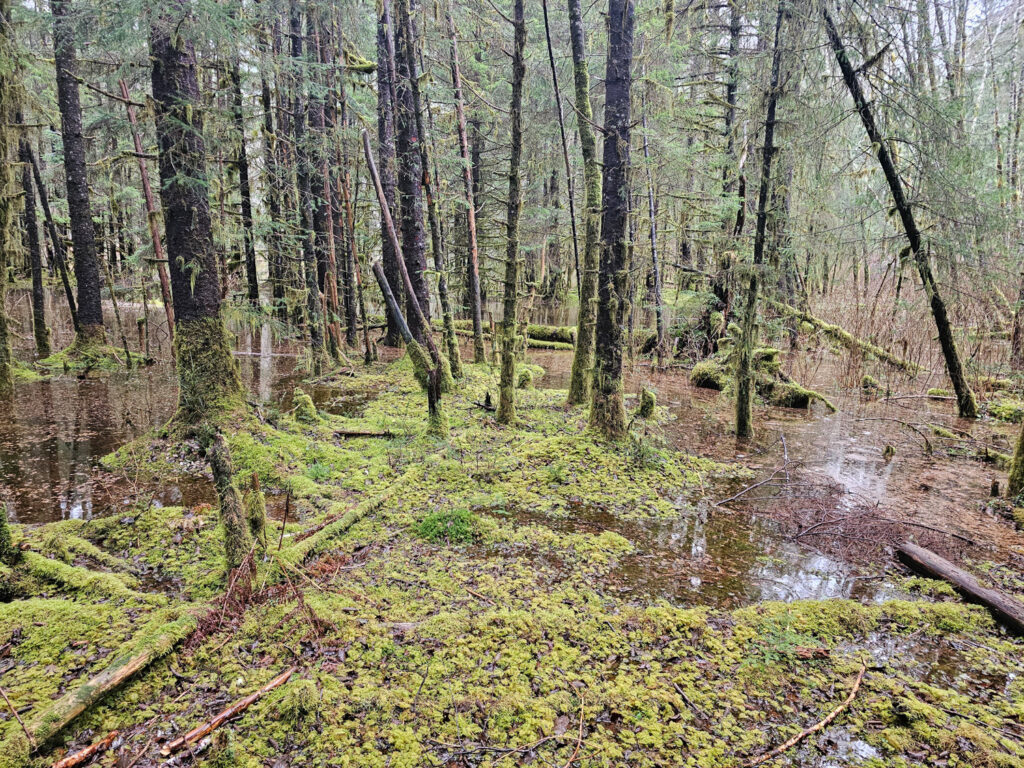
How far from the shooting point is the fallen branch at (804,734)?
2.55 metres

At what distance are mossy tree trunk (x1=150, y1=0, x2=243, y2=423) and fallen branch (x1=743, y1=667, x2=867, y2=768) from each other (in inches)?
285

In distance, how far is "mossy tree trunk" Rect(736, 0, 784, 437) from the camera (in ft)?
23.0

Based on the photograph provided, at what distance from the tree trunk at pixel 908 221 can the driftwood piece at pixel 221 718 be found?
397 inches

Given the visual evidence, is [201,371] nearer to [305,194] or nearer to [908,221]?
[305,194]

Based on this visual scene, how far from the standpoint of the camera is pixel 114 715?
257cm

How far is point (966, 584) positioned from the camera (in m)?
4.09

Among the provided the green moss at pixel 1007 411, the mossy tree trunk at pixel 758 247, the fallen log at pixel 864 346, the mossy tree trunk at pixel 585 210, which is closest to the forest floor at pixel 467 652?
the mossy tree trunk at pixel 758 247

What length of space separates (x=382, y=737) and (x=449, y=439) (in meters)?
5.11

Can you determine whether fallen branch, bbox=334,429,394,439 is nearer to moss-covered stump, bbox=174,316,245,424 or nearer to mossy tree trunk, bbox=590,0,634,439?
moss-covered stump, bbox=174,316,245,424

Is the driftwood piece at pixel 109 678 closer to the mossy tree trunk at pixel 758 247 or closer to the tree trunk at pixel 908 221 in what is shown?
the mossy tree trunk at pixel 758 247

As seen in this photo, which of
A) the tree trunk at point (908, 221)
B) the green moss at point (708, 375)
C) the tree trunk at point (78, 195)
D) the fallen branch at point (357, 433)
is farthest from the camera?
the green moss at point (708, 375)

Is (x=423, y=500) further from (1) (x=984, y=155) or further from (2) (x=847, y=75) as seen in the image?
(1) (x=984, y=155)

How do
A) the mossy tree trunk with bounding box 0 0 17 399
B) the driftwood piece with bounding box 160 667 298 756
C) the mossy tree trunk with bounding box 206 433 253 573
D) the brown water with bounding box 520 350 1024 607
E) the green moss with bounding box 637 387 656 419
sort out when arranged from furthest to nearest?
1. the green moss with bounding box 637 387 656 419
2. the mossy tree trunk with bounding box 0 0 17 399
3. the brown water with bounding box 520 350 1024 607
4. the mossy tree trunk with bounding box 206 433 253 573
5. the driftwood piece with bounding box 160 667 298 756

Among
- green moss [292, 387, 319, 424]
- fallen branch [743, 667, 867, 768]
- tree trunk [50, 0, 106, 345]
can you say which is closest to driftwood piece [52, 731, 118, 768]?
fallen branch [743, 667, 867, 768]
